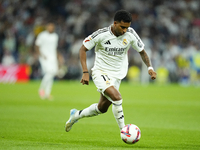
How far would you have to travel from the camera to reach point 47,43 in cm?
1444

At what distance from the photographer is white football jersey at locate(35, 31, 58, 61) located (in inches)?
564

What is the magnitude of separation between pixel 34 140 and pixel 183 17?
2480 centimetres

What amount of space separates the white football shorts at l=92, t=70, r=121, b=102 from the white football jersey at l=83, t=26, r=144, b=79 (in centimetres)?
9

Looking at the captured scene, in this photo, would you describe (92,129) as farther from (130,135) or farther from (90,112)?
(130,135)

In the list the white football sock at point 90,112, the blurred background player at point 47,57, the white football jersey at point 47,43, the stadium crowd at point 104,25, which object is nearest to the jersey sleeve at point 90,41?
the white football sock at point 90,112

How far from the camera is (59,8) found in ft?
97.7

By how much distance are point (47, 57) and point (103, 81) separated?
833 centimetres

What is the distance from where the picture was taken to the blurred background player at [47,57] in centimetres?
1413

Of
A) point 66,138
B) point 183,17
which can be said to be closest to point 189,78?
point 183,17

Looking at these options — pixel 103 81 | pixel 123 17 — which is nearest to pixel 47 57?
pixel 103 81

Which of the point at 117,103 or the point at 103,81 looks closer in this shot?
the point at 117,103

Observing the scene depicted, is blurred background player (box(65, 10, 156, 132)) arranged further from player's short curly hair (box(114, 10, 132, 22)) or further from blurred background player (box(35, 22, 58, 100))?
blurred background player (box(35, 22, 58, 100))

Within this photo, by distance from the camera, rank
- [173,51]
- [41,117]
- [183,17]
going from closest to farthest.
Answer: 1. [41,117]
2. [173,51]
3. [183,17]

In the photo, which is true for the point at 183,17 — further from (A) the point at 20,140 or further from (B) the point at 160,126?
(A) the point at 20,140
